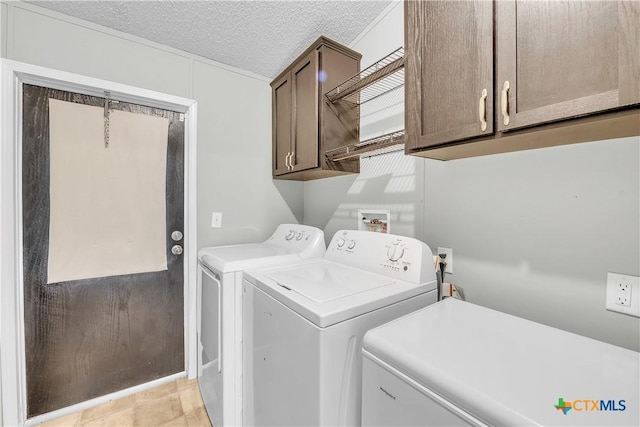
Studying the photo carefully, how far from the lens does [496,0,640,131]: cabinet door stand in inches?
23.3

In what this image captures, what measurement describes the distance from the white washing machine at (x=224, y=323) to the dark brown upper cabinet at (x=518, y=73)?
3.52 feet

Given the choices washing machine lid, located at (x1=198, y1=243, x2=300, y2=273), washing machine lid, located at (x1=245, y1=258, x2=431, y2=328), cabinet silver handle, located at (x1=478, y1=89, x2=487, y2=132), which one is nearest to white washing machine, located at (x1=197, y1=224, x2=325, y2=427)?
washing machine lid, located at (x1=198, y1=243, x2=300, y2=273)

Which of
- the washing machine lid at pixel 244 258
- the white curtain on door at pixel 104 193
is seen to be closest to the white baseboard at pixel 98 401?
the white curtain on door at pixel 104 193

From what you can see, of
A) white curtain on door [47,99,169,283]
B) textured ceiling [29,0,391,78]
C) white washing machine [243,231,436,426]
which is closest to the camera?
white washing machine [243,231,436,426]

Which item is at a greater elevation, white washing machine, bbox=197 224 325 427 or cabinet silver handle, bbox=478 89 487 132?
cabinet silver handle, bbox=478 89 487 132

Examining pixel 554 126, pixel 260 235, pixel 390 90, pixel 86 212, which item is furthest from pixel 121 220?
pixel 554 126

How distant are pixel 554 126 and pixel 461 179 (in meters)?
0.55

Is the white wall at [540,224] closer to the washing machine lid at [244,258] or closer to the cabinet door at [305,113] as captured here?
the cabinet door at [305,113]

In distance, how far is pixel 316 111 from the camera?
173 cm

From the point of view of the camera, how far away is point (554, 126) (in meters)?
0.72

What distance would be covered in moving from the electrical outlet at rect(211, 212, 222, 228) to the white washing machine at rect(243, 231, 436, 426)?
0.92 metres

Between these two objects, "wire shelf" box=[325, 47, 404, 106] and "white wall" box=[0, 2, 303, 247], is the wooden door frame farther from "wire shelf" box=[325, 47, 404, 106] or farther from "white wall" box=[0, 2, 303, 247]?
"wire shelf" box=[325, 47, 404, 106]

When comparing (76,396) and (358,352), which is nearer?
(358,352)

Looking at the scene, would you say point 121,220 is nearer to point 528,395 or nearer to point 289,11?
point 289,11
